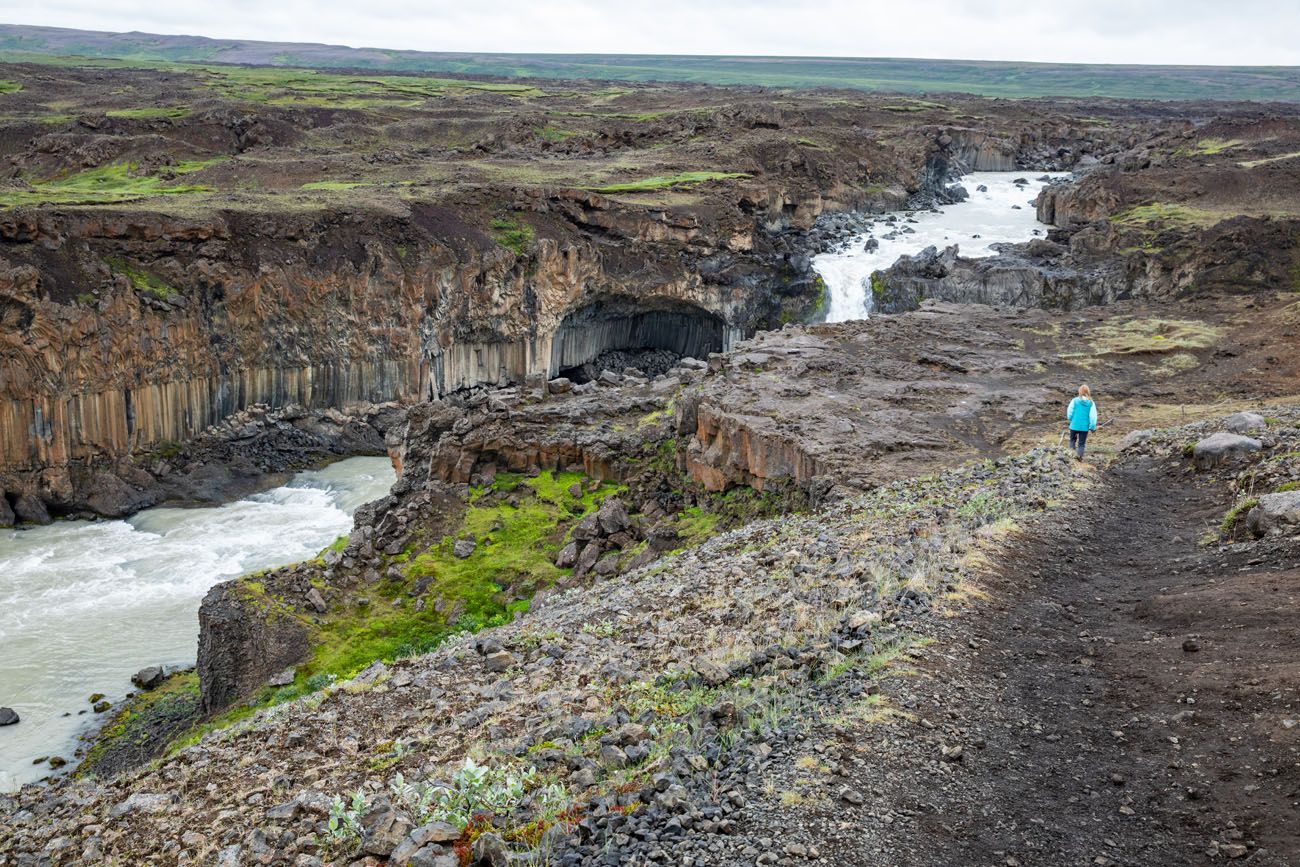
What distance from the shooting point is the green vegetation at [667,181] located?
2408 inches

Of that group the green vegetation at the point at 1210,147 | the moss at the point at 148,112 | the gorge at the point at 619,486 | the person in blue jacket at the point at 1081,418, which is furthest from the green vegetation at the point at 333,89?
the person in blue jacket at the point at 1081,418

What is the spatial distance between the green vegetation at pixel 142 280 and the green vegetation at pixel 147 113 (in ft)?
149

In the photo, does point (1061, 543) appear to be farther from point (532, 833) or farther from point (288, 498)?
point (288, 498)

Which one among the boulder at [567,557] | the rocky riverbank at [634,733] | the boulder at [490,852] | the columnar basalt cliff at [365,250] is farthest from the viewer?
the columnar basalt cliff at [365,250]

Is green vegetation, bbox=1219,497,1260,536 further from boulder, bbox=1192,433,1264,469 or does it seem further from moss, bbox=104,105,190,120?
moss, bbox=104,105,190,120

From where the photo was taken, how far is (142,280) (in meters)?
42.7

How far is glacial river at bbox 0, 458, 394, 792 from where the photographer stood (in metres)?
27.8

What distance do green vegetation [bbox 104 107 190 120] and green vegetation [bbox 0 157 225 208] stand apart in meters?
14.2

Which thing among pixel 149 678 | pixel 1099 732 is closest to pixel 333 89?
pixel 149 678

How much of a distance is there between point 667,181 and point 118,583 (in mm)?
40824

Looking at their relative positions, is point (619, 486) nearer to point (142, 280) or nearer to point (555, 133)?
point (142, 280)

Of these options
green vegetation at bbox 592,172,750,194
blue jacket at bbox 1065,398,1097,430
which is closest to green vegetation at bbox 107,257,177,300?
green vegetation at bbox 592,172,750,194

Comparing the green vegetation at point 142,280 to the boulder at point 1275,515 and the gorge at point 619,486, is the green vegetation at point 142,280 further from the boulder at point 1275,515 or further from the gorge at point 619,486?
the boulder at point 1275,515

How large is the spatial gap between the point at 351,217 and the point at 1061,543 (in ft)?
133
